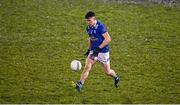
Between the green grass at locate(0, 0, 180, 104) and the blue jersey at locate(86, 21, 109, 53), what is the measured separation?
1.55 m

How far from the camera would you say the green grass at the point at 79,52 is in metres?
13.7

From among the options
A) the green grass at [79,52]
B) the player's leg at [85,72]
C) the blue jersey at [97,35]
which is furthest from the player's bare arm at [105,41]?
the green grass at [79,52]

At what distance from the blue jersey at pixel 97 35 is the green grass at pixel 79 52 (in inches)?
60.9

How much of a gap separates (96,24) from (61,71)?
3263mm

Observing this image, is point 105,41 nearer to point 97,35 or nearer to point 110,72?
point 97,35

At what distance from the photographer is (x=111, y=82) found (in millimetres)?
14953

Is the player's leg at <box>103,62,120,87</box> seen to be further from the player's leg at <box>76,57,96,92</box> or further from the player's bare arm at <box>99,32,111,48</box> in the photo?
the player's bare arm at <box>99,32,111,48</box>

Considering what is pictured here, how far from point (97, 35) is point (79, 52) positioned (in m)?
4.92

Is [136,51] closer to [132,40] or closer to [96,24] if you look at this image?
[132,40]

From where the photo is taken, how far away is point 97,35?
13523mm

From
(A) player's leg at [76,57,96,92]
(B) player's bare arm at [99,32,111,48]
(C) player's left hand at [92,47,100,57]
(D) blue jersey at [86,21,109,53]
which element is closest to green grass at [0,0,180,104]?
(A) player's leg at [76,57,96,92]

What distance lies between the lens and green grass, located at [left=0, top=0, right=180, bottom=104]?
1373 centimetres

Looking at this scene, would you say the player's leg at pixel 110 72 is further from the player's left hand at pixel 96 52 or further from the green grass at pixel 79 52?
the player's left hand at pixel 96 52

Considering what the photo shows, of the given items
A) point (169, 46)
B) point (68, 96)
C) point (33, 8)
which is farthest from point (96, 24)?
point (33, 8)
